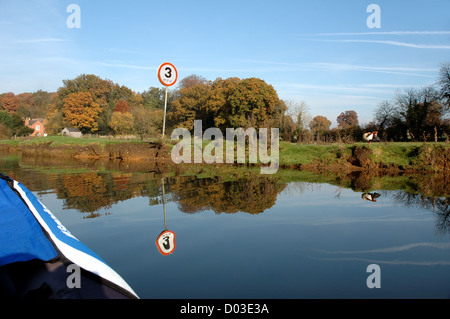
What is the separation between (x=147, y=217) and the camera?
5883mm

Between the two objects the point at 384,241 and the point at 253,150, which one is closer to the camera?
the point at 384,241

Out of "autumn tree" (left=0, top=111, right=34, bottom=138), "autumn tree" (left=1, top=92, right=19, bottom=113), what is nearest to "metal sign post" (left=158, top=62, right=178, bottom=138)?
"autumn tree" (left=0, top=111, right=34, bottom=138)

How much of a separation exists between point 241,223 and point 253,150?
12027 mm

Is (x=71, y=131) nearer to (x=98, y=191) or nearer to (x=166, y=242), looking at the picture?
(x=98, y=191)

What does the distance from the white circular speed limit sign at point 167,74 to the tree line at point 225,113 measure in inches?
392

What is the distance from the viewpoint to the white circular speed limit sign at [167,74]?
28.1 ft

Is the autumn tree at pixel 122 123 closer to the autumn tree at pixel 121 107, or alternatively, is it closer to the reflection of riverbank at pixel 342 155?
the autumn tree at pixel 121 107

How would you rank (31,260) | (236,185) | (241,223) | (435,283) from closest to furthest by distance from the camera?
→ (31,260), (435,283), (241,223), (236,185)

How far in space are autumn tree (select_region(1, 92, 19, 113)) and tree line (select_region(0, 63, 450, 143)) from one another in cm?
2482

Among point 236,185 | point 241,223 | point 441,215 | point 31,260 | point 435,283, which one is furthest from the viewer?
point 236,185

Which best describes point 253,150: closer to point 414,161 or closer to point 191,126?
point 414,161

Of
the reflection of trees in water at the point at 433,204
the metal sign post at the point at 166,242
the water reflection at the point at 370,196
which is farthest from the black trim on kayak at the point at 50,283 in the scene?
the water reflection at the point at 370,196

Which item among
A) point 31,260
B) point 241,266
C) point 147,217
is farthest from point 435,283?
point 147,217

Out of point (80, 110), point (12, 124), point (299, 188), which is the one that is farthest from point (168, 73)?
point (12, 124)
